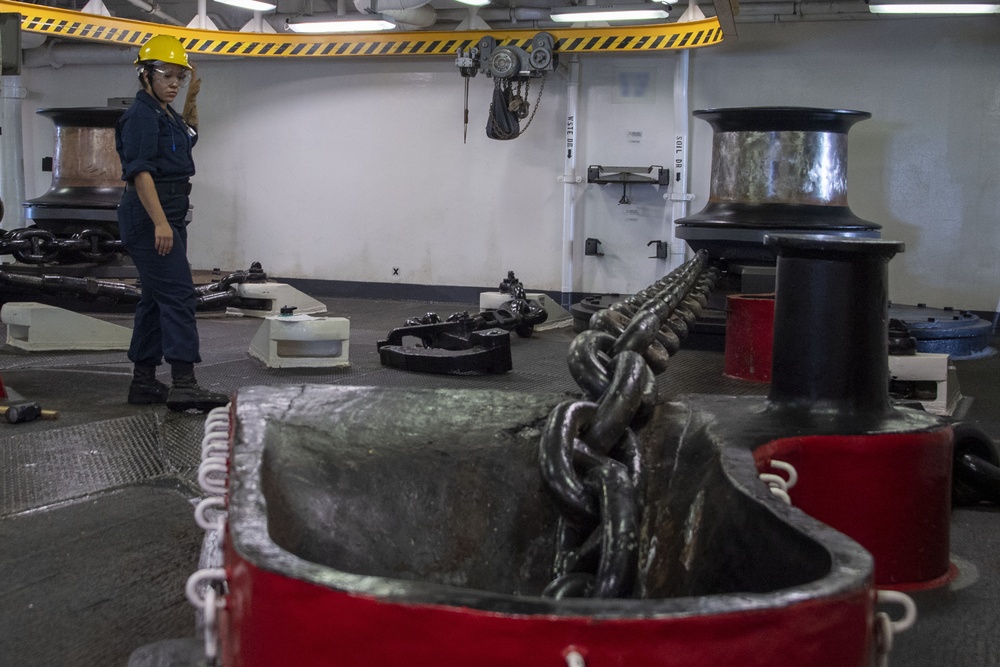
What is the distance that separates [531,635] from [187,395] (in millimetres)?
3275

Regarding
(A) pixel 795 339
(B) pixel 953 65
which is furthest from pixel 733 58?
(A) pixel 795 339

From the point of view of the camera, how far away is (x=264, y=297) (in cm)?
690

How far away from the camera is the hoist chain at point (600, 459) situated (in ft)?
3.68

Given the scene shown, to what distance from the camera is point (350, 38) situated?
314 inches

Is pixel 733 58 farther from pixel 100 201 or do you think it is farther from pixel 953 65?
pixel 100 201

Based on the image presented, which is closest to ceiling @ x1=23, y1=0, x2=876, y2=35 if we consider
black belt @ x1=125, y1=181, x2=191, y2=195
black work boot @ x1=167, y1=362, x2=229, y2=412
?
black belt @ x1=125, y1=181, x2=191, y2=195

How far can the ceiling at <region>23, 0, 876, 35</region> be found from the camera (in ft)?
22.9

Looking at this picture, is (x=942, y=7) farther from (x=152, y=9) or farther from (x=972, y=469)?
(x=152, y=9)

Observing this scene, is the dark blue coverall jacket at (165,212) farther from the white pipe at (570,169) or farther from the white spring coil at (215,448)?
the white pipe at (570,169)

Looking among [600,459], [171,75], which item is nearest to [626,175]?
[171,75]

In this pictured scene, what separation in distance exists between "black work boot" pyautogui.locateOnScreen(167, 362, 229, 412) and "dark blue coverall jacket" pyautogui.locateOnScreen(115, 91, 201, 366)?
6 cm

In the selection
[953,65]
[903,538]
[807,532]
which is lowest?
[903,538]

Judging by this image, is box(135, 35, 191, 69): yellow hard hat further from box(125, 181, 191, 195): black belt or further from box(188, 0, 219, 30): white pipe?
box(188, 0, 219, 30): white pipe

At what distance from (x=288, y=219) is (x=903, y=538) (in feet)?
25.7
